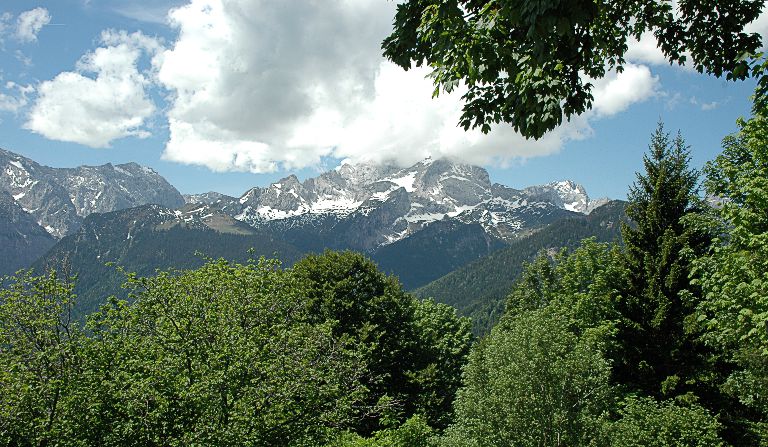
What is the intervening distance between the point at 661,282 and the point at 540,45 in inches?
940

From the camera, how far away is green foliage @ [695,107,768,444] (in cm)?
1559

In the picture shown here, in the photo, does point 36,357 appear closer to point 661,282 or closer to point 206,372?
point 206,372

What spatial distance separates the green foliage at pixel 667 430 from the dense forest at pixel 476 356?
72 millimetres

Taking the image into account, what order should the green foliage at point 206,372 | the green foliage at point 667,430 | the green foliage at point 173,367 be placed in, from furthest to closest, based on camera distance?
the green foliage at point 667,430
the green foliage at point 206,372
the green foliage at point 173,367

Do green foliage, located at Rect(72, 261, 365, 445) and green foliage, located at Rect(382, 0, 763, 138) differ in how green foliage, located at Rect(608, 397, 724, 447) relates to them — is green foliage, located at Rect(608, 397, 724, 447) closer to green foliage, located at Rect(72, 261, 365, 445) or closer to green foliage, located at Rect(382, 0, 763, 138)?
green foliage, located at Rect(72, 261, 365, 445)

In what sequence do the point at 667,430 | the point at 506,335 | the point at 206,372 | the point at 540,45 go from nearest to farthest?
the point at 540,45
the point at 206,372
the point at 667,430
the point at 506,335

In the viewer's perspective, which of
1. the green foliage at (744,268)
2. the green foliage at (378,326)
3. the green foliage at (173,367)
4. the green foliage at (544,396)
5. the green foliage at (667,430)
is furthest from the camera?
the green foliage at (378,326)

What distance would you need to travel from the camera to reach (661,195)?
2581cm

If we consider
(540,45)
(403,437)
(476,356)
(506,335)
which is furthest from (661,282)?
(540,45)

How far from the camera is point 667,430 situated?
57.8 feet

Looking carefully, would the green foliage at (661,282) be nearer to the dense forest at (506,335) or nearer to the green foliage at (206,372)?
the dense forest at (506,335)

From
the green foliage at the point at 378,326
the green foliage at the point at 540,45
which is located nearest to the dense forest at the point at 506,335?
the green foliage at the point at 540,45

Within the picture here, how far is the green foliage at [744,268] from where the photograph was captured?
15.6 m

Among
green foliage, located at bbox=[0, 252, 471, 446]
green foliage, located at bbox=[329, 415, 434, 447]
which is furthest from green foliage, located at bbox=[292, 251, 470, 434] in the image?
green foliage, located at bbox=[0, 252, 471, 446]
